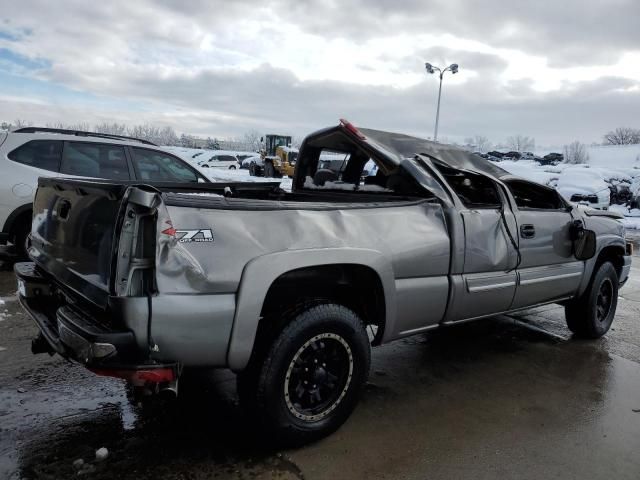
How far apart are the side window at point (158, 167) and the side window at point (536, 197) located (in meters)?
4.38

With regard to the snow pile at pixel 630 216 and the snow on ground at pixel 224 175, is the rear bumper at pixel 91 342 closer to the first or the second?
the snow on ground at pixel 224 175

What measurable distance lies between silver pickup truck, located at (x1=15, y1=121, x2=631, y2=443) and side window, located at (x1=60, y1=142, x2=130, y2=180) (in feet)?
9.00

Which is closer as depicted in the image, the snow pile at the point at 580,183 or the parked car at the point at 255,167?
the snow pile at the point at 580,183

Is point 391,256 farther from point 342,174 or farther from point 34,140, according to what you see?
point 34,140

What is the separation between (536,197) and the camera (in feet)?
16.6

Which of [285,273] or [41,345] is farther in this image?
[41,345]

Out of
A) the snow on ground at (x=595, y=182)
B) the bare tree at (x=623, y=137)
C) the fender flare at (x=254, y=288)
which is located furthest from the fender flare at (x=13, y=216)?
the bare tree at (x=623, y=137)

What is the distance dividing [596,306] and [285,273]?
13.0 feet

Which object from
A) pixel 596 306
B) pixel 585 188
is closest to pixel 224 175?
pixel 585 188

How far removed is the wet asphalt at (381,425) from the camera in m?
2.81

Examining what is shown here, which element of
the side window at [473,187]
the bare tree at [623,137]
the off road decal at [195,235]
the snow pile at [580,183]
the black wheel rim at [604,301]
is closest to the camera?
the off road decal at [195,235]

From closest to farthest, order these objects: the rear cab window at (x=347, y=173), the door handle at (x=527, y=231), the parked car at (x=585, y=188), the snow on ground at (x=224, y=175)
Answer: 1. the door handle at (x=527, y=231)
2. the rear cab window at (x=347, y=173)
3. the snow on ground at (x=224, y=175)
4. the parked car at (x=585, y=188)

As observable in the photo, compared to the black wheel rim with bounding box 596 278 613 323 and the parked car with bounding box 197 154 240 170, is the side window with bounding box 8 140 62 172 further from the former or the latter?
the parked car with bounding box 197 154 240 170

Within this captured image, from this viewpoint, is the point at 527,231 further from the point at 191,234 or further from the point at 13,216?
the point at 13,216
